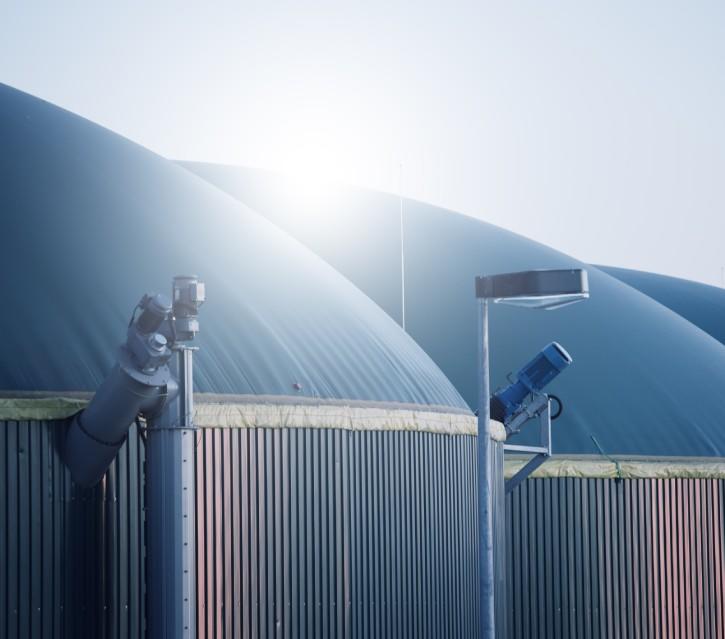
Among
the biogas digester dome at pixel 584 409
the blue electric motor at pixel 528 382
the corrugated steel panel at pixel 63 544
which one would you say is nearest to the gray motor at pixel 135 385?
the corrugated steel panel at pixel 63 544

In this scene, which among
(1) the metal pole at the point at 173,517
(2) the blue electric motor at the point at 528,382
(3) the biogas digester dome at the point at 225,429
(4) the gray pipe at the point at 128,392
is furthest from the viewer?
(2) the blue electric motor at the point at 528,382

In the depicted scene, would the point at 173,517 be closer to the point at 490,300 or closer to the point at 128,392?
the point at 128,392

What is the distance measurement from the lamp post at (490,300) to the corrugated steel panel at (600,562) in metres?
6.85

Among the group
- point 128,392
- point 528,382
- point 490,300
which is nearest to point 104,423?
point 128,392

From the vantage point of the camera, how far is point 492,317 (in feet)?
94.1

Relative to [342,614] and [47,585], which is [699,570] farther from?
[47,585]

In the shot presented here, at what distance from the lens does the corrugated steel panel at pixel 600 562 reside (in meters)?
21.6

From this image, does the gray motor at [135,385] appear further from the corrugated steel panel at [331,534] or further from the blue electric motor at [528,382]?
the blue electric motor at [528,382]

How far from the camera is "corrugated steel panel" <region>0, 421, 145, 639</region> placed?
40.3ft

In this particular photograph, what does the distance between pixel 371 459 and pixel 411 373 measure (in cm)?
268

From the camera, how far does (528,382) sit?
21.7 metres

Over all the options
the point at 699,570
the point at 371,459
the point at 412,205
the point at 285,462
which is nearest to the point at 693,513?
the point at 699,570

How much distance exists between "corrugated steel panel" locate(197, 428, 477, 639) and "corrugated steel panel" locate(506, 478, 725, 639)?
4105mm

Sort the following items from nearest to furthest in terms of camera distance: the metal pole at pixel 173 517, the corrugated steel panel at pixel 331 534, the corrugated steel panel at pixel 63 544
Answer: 1. the corrugated steel panel at pixel 63 544
2. the metal pole at pixel 173 517
3. the corrugated steel panel at pixel 331 534
